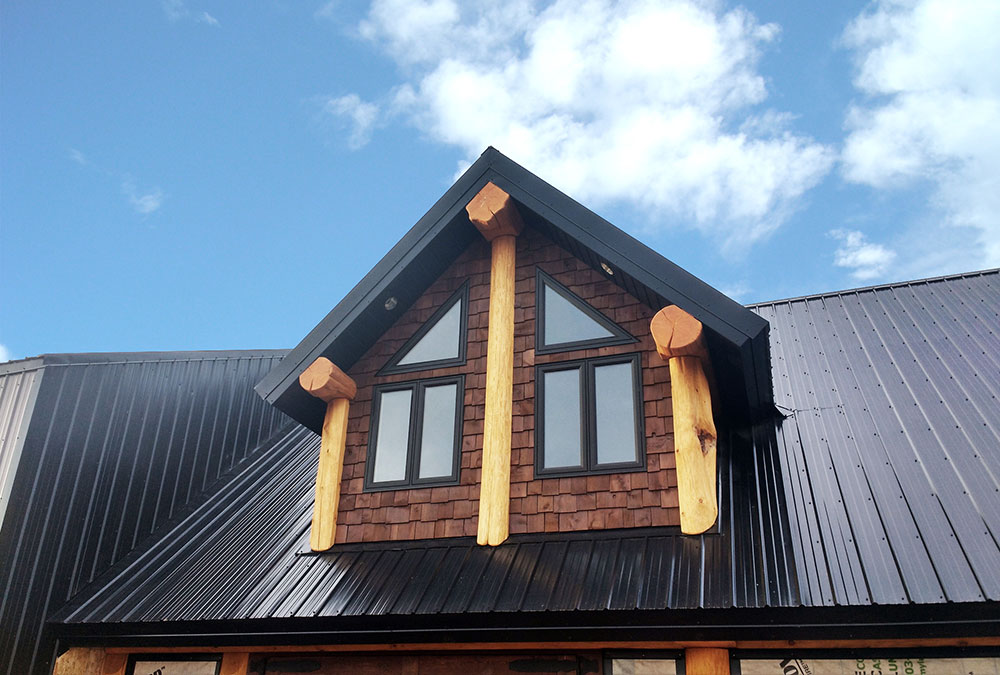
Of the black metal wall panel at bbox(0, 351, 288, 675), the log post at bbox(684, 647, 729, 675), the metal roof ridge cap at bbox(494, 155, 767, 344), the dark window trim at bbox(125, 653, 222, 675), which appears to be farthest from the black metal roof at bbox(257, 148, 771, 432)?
the black metal wall panel at bbox(0, 351, 288, 675)

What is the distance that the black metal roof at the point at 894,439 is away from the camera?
240 inches

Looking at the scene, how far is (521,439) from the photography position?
8211 mm

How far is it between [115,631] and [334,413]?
3047 mm

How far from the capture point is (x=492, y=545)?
780cm

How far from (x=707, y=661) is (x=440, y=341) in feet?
14.1

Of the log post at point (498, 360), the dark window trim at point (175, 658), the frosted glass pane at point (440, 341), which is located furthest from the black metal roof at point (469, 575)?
the frosted glass pane at point (440, 341)

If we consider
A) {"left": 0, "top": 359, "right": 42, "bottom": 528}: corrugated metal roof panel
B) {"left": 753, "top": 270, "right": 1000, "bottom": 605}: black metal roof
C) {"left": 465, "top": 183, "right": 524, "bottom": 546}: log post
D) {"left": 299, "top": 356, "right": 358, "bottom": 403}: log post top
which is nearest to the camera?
{"left": 753, "top": 270, "right": 1000, "bottom": 605}: black metal roof

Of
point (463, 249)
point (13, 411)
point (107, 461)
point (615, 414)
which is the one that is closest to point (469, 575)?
point (615, 414)

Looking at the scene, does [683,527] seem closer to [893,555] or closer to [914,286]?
[893,555]

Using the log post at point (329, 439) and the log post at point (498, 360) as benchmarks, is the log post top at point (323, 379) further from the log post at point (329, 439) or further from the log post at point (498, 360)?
the log post at point (498, 360)

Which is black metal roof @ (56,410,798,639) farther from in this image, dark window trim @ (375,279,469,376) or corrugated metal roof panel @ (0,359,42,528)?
corrugated metal roof panel @ (0,359,42,528)

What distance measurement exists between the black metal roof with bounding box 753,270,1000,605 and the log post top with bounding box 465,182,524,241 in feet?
12.1

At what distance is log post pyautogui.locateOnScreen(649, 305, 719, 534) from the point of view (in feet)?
23.7

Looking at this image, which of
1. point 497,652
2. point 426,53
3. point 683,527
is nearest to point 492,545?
point 497,652
